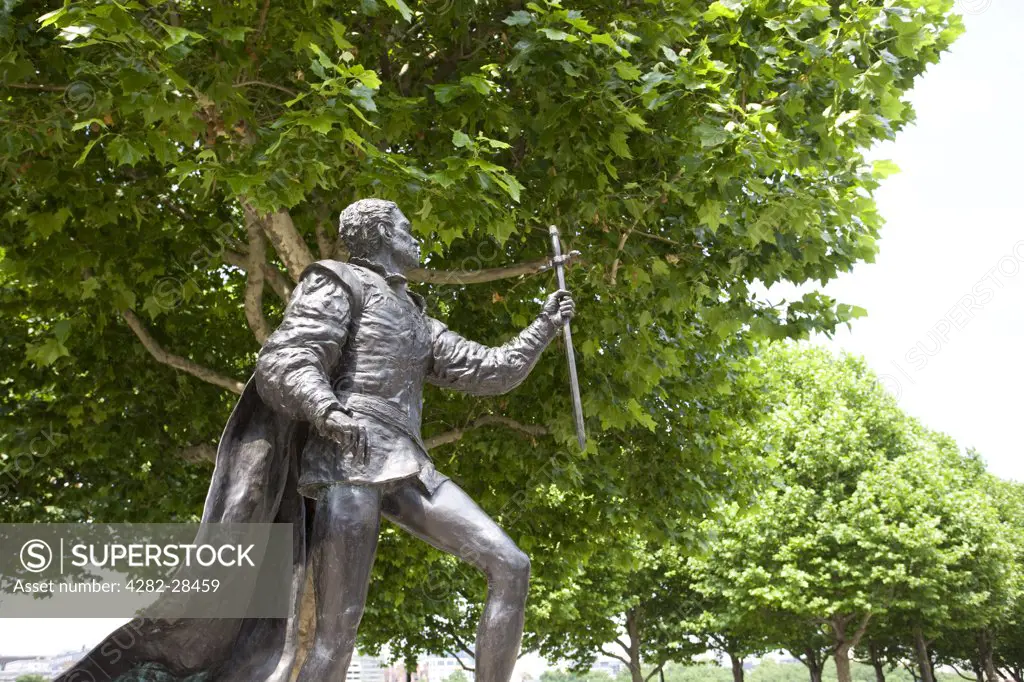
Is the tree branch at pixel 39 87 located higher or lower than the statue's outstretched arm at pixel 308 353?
higher

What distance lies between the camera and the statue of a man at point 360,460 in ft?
14.1

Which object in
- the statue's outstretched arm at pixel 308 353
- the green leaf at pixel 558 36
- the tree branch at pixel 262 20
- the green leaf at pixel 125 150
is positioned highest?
the tree branch at pixel 262 20

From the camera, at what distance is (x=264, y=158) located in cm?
708

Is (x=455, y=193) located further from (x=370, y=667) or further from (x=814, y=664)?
(x=814, y=664)

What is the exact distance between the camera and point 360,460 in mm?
4258

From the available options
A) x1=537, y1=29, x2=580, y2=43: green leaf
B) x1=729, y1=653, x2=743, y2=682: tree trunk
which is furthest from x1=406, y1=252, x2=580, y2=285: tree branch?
x1=729, y1=653, x2=743, y2=682: tree trunk

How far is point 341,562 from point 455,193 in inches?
138

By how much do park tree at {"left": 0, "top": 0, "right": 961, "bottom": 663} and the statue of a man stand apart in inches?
93.5

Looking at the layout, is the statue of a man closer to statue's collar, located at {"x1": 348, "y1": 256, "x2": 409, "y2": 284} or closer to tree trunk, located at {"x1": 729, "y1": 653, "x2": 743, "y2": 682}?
statue's collar, located at {"x1": 348, "y1": 256, "x2": 409, "y2": 284}

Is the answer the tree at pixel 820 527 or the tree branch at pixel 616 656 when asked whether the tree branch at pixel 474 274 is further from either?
the tree branch at pixel 616 656

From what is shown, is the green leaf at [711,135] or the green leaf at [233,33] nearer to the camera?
the green leaf at [233,33]

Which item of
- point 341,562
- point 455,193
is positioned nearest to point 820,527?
point 455,193

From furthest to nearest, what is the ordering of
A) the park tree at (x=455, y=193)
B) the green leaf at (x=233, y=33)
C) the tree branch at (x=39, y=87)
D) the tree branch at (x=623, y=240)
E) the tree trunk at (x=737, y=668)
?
the tree trunk at (x=737, y=668) < the tree branch at (x=623, y=240) < the tree branch at (x=39, y=87) < the park tree at (x=455, y=193) < the green leaf at (x=233, y=33)

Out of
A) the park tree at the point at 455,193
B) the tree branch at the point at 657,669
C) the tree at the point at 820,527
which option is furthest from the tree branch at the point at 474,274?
the tree branch at the point at 657,669
